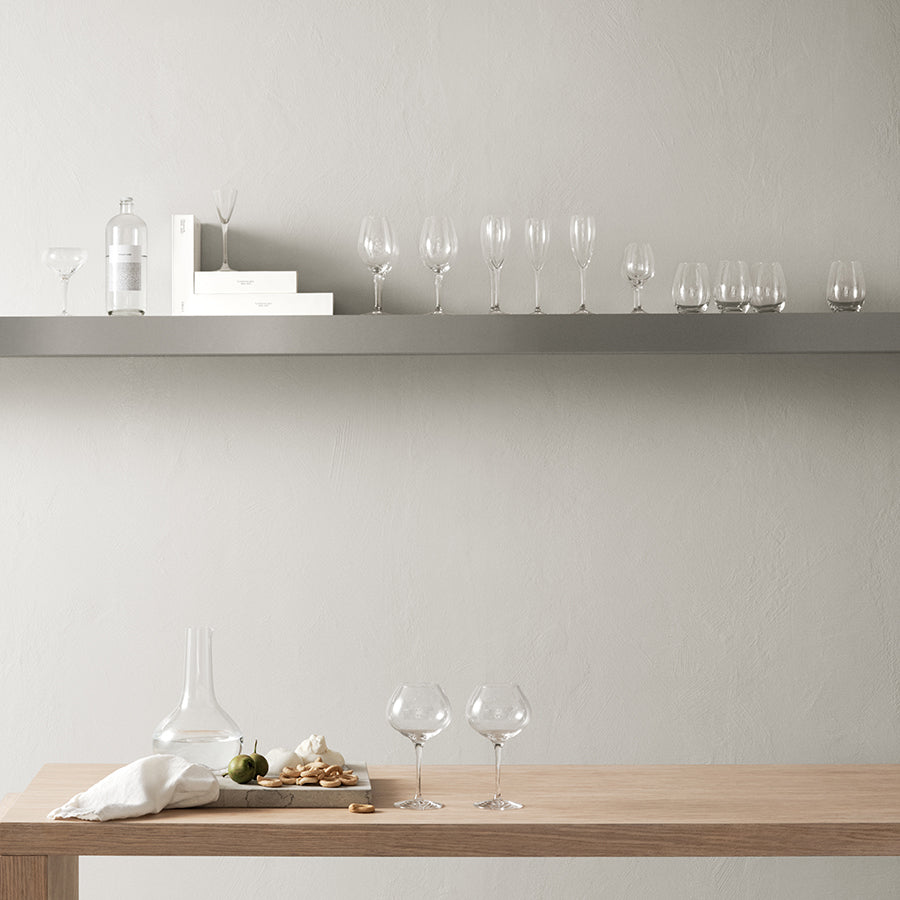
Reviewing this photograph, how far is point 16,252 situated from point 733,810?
1.98 m

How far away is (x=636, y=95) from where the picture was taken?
112 inches

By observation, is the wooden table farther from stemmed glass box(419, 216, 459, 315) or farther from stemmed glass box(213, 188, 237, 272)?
stemmed glass box(213, 188, 237, 272)

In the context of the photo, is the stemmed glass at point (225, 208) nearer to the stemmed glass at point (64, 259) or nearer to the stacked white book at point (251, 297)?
the stacked white book at point (251, 297)

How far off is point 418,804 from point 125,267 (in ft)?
4.39

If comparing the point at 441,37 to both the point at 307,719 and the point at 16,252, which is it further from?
the point at 307,719

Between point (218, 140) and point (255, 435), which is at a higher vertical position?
point (218, 140)

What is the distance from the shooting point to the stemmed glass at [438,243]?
8.62 feet

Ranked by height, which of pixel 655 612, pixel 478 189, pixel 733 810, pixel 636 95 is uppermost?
pixel 636 95

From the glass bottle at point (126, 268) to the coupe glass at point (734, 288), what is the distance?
125 cm

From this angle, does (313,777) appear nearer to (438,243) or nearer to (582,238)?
(438,243)

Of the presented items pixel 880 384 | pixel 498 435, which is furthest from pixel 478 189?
pixel 880 384

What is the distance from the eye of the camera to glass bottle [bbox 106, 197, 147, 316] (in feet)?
8.71

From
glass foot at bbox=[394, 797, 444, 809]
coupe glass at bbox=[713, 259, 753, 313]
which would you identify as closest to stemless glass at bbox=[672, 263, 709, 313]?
coupe glass at bbox=[713, 259, 753, 313]

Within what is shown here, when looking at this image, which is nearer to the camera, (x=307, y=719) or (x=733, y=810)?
(x=733, y=810)
